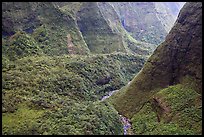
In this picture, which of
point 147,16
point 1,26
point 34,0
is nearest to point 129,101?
point 1,26

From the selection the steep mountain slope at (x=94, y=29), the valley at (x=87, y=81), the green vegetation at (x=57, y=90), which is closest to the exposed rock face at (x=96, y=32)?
the steep mountain slope at (x=94, y=29)

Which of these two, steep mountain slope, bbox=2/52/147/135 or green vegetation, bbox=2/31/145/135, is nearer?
steep mountain slope, bbox=2/52/147/135

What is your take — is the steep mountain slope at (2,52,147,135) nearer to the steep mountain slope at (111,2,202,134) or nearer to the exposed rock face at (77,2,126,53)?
the steep mountain slope at (111,2,202,134)

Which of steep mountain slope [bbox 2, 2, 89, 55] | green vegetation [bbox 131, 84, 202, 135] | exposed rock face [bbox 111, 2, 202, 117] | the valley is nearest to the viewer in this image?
green vegetation [bbox 131, 84, 202, 135]

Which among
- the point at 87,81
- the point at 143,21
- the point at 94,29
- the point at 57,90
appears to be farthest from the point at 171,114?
the point at 143,21

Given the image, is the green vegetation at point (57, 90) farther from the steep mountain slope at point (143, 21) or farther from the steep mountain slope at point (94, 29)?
the steep mountain slope at point (143, 21)

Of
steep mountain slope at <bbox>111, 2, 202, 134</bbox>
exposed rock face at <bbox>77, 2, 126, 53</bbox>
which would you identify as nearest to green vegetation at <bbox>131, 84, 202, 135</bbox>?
steep mountain slope at <bbox>111, 2, 202, 134</bbox>

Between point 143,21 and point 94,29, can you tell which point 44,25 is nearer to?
point 94,29
